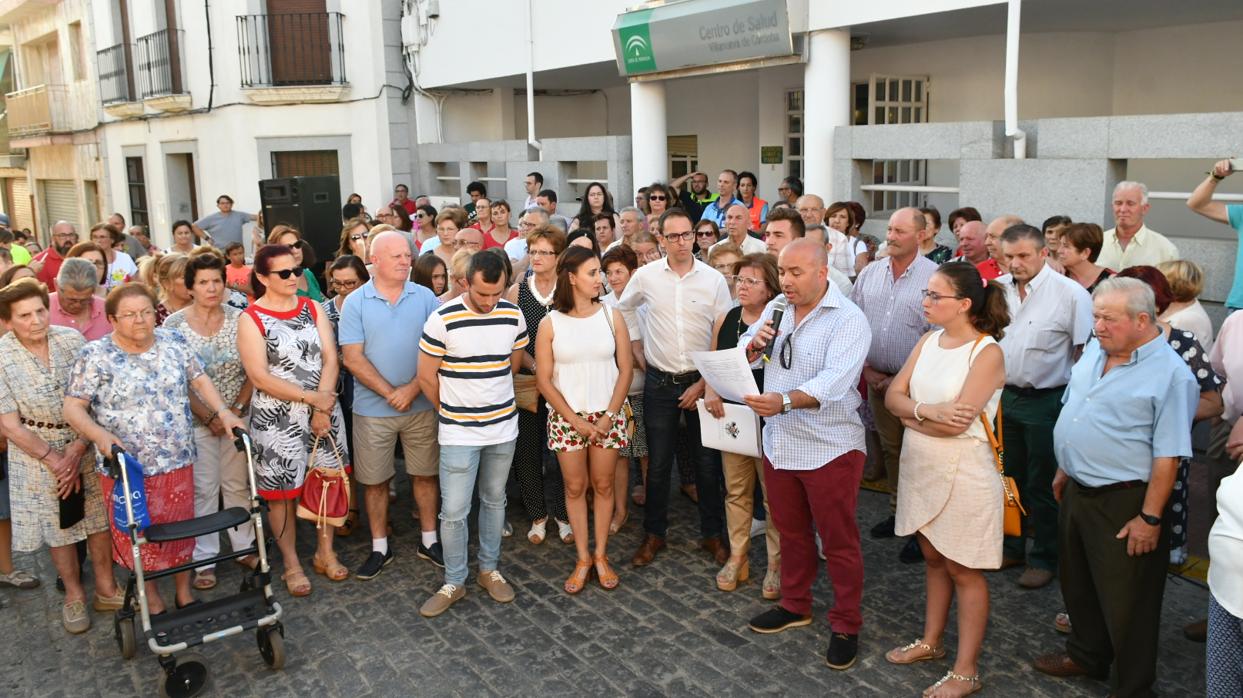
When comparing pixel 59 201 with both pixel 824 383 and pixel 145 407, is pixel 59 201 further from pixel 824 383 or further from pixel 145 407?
pixel 824 383

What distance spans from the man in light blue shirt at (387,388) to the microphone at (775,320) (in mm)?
1952

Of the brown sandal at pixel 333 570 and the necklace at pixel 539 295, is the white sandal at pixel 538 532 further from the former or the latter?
the necklace at pixel 539 295

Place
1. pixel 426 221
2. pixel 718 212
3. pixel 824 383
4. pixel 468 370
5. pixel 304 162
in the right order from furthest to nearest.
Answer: pixel 304 162, pixel 426 221, pixel 718 212, pixel 468 370, pixel 824 383

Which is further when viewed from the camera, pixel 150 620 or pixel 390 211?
pixel 390 211

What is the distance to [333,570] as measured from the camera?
5445 mm

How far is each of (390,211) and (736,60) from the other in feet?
14.9

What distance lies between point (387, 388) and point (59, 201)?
26619 mm

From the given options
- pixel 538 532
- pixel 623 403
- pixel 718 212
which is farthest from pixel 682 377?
pixel 718 212

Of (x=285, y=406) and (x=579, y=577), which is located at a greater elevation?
(x=285, y=406)

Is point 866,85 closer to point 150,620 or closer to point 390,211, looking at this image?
point 390,211

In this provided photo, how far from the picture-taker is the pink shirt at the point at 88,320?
5.55 meters

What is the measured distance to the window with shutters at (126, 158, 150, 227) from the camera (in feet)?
70.0

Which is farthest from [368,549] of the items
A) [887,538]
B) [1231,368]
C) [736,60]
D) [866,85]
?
[866,85]

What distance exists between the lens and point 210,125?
17.9 m
